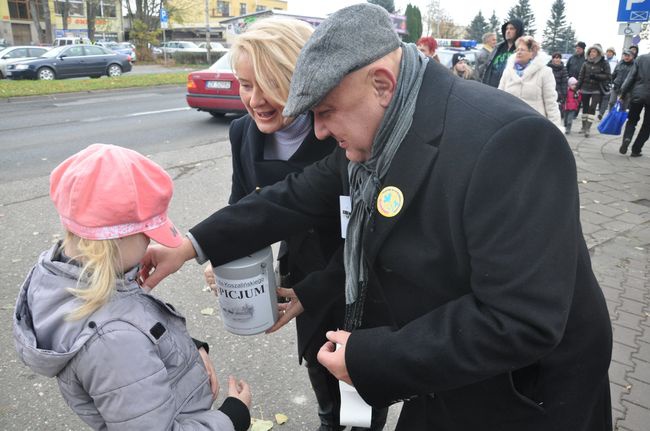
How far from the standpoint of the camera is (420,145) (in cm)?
114

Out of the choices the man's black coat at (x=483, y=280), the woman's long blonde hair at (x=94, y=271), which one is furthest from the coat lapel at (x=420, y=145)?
the woman's long blonde hair at (x=94, y=271)

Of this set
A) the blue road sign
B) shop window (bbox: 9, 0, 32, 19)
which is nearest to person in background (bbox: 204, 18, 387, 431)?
the blue road sign

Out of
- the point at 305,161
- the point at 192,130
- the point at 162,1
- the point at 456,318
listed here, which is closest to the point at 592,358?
the point at 456,318

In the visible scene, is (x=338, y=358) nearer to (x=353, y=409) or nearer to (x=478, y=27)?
(x=353, y=409)

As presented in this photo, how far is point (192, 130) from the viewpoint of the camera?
30.9 ft

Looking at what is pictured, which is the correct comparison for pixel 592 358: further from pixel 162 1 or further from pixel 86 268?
pixel 162 1

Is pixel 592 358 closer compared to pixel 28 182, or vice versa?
pixel 592 358

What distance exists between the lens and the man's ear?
1.10m

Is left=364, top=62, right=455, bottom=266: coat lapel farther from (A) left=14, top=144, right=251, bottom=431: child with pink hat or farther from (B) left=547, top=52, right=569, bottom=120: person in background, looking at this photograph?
(B) left=547, top=52, right=569, bottom=120: person in background

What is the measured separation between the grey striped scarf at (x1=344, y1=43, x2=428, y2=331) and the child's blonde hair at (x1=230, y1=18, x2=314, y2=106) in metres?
0.51

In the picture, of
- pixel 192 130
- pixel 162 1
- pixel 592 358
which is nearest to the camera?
pixel 592 358

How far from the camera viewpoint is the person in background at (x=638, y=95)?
311 inches

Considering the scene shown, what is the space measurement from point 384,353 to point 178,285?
289 cm

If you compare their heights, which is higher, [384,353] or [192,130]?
[384,353]
